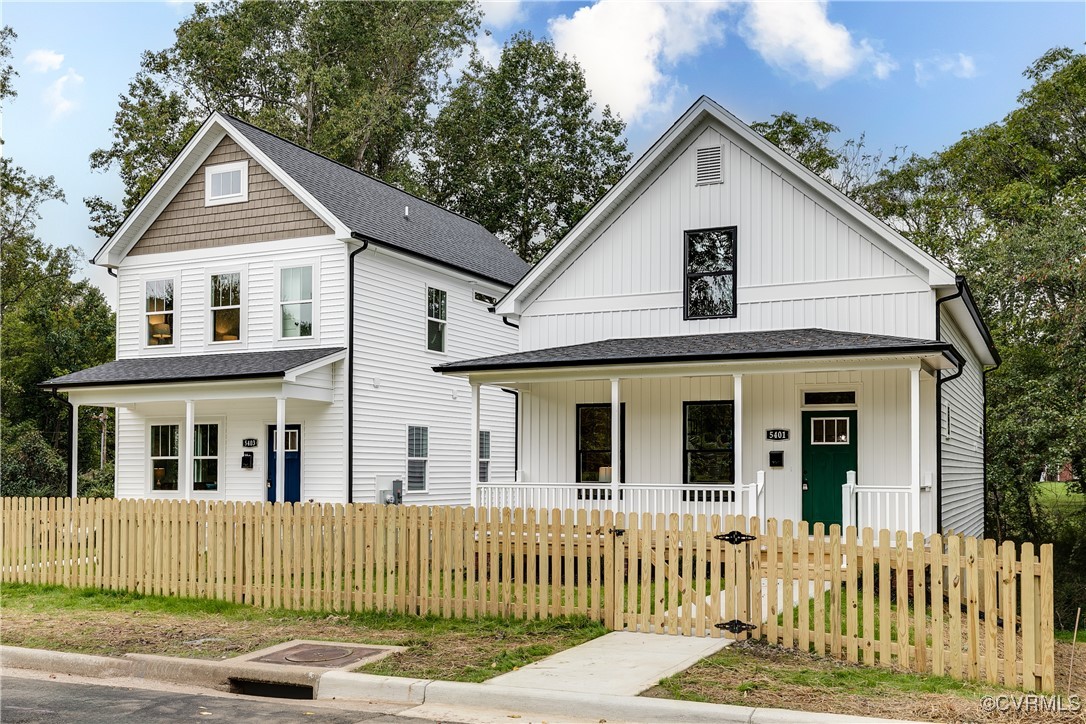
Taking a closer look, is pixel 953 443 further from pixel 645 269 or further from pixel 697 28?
pixel 697 28

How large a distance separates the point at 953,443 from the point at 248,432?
14.7 metres

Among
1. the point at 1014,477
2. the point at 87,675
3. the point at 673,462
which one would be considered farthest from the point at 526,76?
the point at 87,675

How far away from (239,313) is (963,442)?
16092 mm

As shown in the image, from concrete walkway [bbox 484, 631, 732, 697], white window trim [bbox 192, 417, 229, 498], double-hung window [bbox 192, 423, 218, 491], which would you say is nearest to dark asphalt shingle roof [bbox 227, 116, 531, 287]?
white window trim [bbox 192, 417, 229, 498]

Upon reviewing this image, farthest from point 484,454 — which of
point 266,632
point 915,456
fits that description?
point 266,632

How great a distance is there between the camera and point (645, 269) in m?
19.0

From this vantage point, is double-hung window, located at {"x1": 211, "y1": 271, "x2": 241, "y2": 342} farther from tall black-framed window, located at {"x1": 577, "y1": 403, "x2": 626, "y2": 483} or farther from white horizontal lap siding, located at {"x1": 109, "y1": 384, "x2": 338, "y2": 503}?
tall black-framed window, located at {"x1": 577, "y1": 403, "x2": 626, "y2": 483}

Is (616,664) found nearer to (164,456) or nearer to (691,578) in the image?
(691,578)

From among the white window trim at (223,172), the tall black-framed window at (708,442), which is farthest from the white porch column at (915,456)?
the white window trim at (223,172)

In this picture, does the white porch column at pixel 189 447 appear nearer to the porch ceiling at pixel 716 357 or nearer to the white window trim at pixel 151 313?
the white window trim at pixel 151 313

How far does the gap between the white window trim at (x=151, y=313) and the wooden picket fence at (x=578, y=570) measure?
790cm

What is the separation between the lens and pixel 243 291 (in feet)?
73.8

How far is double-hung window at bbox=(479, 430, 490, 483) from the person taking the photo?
2605cm

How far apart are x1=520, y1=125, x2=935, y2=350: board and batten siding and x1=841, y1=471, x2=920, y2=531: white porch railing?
2.78 metres
